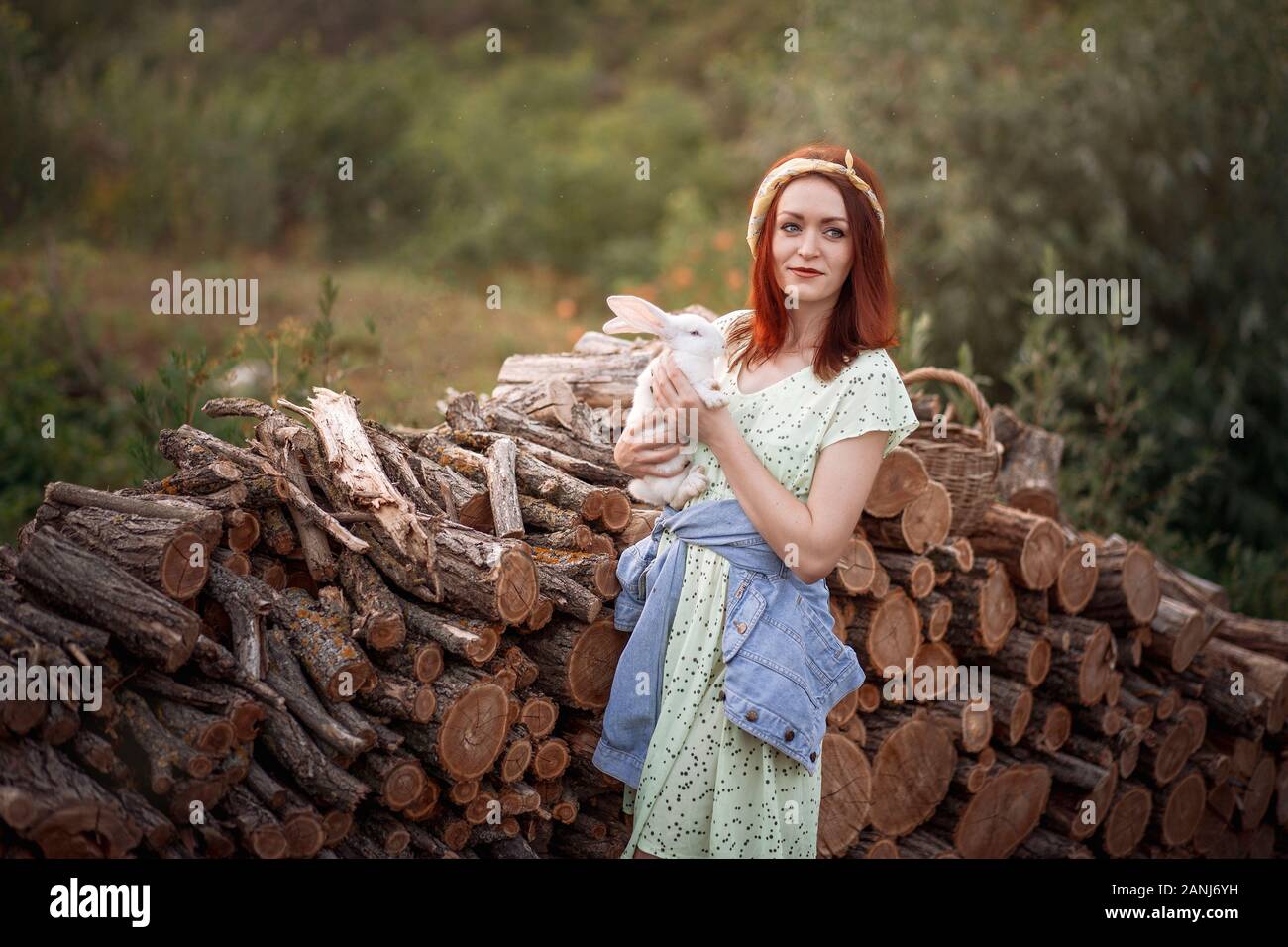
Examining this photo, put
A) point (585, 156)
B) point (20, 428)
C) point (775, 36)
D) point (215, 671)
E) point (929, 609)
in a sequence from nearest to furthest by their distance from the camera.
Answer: point (215, 671) < point (929, 609) < point (20, 428) < point (585, 156) < point (775, 36)

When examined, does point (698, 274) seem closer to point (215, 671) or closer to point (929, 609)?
point (929, 609)

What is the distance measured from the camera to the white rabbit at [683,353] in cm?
274

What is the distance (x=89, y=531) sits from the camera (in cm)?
275

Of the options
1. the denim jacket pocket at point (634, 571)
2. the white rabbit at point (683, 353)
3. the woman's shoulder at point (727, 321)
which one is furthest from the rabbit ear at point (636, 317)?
the denim jacket pocket at point (634, 571)

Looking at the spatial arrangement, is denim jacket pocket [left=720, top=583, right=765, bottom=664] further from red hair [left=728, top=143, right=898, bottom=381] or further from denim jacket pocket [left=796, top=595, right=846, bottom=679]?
red hair [left=728, top=143, right=898, bottom=381]

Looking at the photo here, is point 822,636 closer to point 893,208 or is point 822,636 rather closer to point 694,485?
point 694,485

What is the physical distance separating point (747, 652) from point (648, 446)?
60 centimetres

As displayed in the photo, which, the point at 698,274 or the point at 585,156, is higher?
the point at 585,156

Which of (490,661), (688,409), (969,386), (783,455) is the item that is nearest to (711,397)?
(688,409)

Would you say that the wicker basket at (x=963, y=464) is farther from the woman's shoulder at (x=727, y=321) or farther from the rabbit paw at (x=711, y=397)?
the rabbit paw at (x=711, y=397)

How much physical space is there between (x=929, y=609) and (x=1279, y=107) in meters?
5.82

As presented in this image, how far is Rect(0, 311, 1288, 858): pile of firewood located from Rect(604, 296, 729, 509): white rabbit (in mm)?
420

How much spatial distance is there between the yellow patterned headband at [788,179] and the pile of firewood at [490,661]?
1024 millimetres

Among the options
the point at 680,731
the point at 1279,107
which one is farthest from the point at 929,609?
the point at 1279,107
